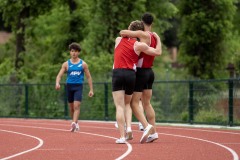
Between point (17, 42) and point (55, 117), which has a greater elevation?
point (17, 42)

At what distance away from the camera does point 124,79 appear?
15.4 m

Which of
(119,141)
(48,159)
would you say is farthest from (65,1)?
(48,159)

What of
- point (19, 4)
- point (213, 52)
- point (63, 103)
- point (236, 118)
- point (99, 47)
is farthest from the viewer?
point (213, 52)

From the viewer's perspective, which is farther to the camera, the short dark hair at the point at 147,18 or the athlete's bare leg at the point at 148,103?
the athlete's bare leg at the point at 148,103

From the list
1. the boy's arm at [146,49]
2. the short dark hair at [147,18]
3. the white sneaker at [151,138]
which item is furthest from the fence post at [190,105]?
the boy's arm at [146,49]

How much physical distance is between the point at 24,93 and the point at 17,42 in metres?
16.2

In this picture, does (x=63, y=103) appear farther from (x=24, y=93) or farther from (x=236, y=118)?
(x=236, y=118)

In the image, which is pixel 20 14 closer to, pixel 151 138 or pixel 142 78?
pixel 142 78

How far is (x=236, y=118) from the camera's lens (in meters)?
23.3

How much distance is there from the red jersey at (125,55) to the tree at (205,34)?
33.9m

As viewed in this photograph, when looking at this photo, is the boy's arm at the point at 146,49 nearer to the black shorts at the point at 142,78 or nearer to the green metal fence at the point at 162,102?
the black shorts at the point at 142,78

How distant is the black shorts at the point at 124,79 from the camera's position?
15.4 m

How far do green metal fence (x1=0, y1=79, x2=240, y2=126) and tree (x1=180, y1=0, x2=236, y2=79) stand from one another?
19.0m

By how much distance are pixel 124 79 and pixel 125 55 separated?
1.40ft
